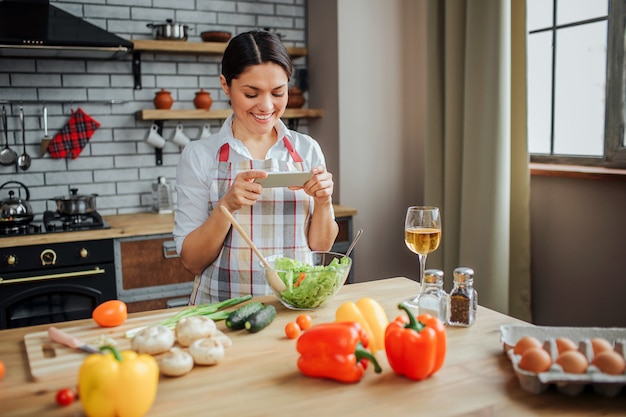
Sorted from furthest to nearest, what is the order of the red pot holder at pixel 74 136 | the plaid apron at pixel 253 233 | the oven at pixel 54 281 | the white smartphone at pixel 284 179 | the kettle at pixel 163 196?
the kettle at pixel 163 196 → the red pot holder at pixel 74 136 → the oven at pixel 54 281 → the plaid apron at pixel 253 233 → the white smartphone at pixel 284 179

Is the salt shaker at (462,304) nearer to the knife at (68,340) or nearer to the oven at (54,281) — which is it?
the knife at (68,340)

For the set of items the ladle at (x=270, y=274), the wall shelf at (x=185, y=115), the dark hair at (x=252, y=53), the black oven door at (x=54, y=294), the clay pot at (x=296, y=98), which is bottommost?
the black oven door at (x=54, y=294)

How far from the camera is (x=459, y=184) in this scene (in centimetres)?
321

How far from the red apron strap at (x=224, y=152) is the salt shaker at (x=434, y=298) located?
85cm

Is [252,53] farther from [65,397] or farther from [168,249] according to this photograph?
[168,249]

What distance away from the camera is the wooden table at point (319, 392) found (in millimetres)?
1070

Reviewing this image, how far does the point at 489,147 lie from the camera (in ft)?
9.38

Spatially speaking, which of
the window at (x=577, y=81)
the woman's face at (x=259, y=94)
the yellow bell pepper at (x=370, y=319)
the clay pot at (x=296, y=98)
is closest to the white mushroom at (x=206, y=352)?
the yellow bell pepper at (x=370, y=319)

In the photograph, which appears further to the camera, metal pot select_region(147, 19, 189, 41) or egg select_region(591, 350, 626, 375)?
metal pot select_region(147, 19, 189, 41)

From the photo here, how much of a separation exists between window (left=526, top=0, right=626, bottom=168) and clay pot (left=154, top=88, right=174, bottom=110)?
207 centimetres

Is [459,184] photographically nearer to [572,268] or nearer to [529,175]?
[529,175]

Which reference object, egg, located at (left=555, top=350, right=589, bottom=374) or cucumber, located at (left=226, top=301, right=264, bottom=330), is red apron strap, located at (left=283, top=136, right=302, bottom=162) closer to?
cucumber, located at (left=226, top=301, right=264, bottom=330)

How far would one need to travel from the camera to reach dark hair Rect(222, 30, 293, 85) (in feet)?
6.07

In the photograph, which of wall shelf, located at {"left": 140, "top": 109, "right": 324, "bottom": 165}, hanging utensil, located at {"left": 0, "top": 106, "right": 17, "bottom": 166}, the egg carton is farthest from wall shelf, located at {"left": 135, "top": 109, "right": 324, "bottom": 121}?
the egg carton
